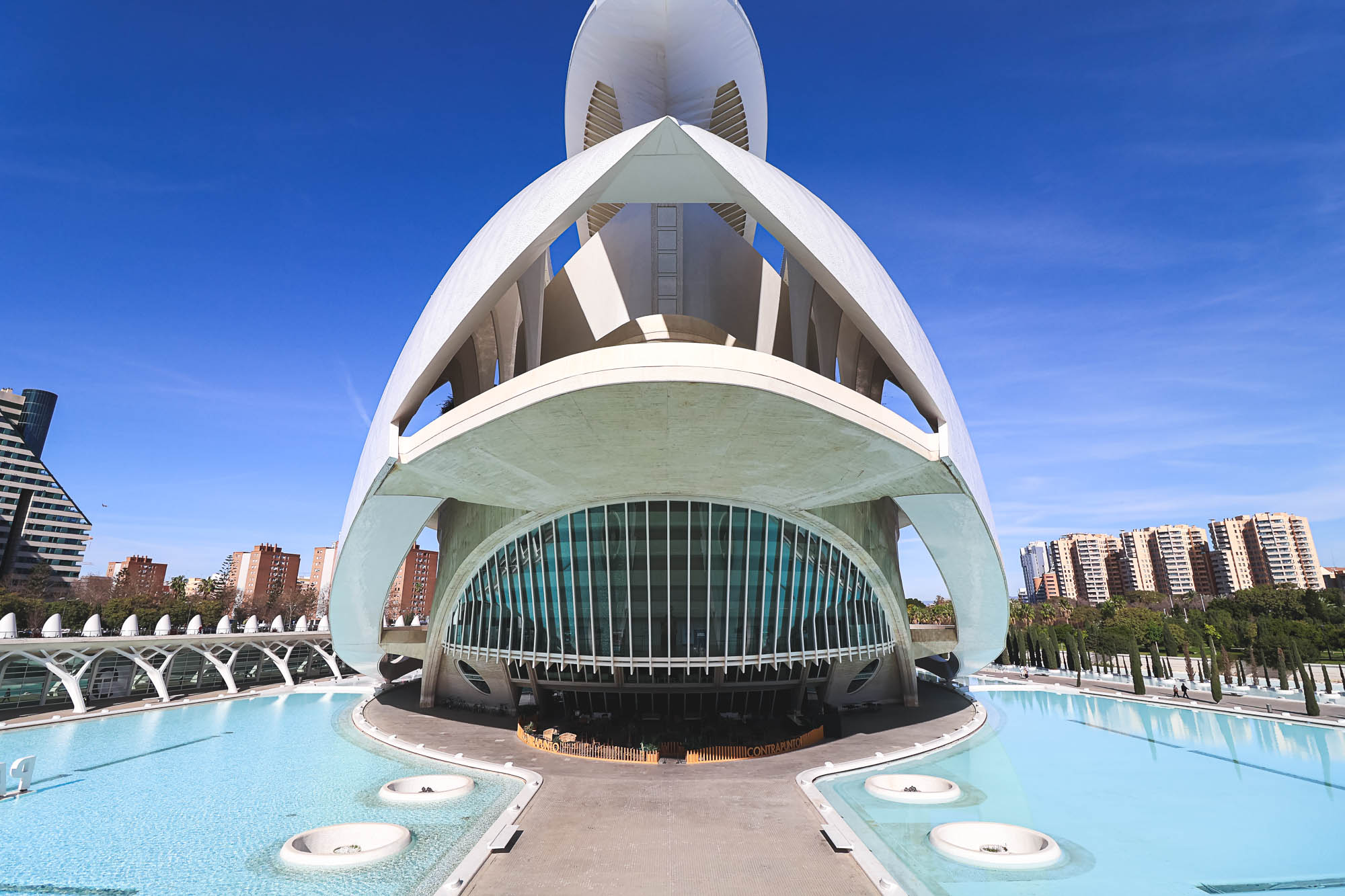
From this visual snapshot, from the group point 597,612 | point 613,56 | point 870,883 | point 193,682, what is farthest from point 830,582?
point 193,682

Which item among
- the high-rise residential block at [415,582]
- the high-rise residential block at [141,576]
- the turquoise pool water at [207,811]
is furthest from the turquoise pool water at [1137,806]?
the high-rise residential block at [415,582]

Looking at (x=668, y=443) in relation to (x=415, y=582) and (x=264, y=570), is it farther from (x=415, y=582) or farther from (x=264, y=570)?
(x=264, y=570)

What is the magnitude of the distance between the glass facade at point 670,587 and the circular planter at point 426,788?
5507 mm

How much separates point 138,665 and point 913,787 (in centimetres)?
3636

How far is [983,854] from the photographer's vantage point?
1098cm

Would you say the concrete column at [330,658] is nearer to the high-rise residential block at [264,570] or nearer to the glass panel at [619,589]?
the glass panel at [619,589]

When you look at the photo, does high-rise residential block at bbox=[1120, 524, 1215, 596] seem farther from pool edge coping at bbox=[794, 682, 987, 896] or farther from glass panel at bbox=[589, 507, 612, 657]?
glass panel at bbox=[589, 507, 612, 657]

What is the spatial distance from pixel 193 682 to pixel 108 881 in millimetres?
31680

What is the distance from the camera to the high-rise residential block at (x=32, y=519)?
7388cm

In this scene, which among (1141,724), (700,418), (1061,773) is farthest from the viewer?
(1141,724)

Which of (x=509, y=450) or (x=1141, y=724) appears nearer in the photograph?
(x=509, y=450)

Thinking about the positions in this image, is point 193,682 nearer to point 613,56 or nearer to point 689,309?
point 689,309

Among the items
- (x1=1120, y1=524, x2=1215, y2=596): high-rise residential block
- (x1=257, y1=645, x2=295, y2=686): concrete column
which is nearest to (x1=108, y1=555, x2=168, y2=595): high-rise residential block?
(x1=257, y1=645, x2=295, y2=686): concrete column

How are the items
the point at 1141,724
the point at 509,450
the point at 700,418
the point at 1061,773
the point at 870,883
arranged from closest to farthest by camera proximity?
the point at 870,883
the point at 700,418
the point at 509,450
the point at 1061,773
the point at 1141,724
